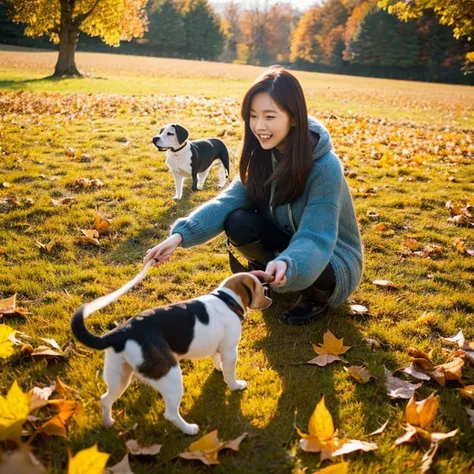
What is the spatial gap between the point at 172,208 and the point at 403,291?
8.74 ft

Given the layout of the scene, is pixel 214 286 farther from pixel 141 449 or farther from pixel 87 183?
pixel 87 183

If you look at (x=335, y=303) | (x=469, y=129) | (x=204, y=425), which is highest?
(x=469, y=129)

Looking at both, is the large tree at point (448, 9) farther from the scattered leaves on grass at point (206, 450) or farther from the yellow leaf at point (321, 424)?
the scattered leaves on grass at point (206, 450)

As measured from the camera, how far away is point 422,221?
5258mm

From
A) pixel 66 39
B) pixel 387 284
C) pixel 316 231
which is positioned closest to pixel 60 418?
pixel 316 231

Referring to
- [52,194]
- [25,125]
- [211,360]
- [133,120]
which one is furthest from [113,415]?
[133,120]

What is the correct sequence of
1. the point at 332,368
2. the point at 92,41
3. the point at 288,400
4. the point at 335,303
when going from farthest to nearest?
the point at 92,41 < the point at 335,303 < the point at 332,368 < the point at 288,400

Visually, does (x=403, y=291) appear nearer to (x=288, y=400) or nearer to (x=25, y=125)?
(x=288, y=400)

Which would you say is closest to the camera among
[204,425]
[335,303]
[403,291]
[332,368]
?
[204,425]

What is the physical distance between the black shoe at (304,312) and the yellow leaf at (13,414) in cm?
189

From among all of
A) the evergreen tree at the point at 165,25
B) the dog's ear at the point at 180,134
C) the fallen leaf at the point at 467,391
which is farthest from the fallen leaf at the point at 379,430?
the evergreen tree at the point at 165,25

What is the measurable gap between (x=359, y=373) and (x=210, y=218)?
4.33 feet

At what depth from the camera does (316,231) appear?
278 cm

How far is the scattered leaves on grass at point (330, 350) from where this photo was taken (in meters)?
2.74
